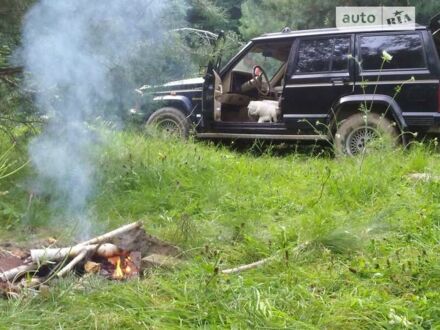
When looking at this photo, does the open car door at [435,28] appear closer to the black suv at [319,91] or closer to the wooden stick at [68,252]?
the black suv at [319,91]

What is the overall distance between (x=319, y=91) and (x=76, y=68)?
3504 millimetres

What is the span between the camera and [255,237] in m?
3.80

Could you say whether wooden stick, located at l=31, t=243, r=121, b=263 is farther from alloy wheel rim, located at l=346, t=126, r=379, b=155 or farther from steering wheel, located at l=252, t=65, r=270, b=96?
steering wheel, located at l=252, t=65, r=270, b=96

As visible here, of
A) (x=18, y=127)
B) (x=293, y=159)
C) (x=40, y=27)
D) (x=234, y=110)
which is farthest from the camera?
(x=234, y=110)

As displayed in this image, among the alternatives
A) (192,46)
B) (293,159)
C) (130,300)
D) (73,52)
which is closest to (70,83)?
(73,52)

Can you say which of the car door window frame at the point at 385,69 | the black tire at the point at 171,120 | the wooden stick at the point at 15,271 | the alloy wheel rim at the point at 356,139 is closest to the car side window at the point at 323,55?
the car door window frame at the point at 385,69

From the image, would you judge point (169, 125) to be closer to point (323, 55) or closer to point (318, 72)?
point (318, 72)

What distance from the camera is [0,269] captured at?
314 centimetres

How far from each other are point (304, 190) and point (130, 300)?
2713mm

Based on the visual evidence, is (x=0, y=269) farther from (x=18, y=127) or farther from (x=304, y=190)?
(x=304, y=190)

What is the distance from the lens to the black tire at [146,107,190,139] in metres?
7.70

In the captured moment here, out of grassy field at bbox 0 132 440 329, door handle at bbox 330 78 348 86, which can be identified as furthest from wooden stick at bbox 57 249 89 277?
door handle at bbox 330 78 348 86

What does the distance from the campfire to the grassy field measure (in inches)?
5.3

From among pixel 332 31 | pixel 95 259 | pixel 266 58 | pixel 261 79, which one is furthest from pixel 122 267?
pixel 266 58
